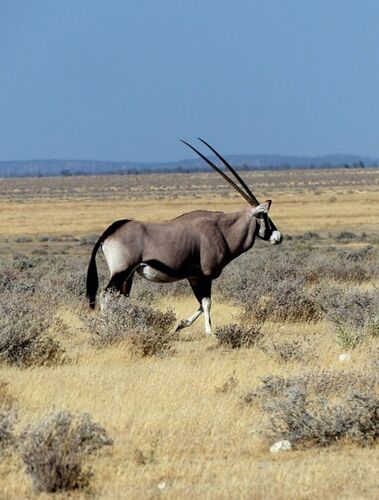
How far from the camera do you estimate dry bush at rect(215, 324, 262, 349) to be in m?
13.0

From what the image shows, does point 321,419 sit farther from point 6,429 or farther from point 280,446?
point 6,429

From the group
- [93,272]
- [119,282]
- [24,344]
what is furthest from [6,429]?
[93,272]

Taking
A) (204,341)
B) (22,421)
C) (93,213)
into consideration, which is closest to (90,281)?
(204,341)

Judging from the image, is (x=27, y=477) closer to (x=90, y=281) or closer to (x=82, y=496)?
(x=82, y=496)

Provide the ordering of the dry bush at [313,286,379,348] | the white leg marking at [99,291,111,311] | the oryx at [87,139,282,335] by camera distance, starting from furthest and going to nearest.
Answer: the oryx at [87,139,282,335], the white leg marking at [99,291,111,311], the dry bush at [313,286,379,348]

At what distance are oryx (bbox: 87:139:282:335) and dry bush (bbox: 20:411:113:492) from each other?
671 centimetres

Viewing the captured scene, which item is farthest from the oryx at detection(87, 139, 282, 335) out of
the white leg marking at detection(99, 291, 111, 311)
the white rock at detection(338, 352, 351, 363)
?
the white rock at detection(338, 352, 351, 363)

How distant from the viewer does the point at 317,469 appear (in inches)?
295

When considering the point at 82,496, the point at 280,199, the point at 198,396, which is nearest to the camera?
the point at 82,496

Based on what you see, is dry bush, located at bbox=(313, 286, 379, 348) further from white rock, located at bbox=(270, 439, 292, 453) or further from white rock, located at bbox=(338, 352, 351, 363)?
white rock, located at bbox=(270, 439, 292, 453)

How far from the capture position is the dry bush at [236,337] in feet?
42.7

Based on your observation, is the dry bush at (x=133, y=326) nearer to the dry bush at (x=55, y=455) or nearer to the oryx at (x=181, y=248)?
the oryx at (x=181, y=248)

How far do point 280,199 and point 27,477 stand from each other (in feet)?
254

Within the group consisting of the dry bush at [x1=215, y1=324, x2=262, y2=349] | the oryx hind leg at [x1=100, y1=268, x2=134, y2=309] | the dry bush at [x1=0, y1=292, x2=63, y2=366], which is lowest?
the dry bush at [x1=215, y1=324, x2=262, y2=349]
